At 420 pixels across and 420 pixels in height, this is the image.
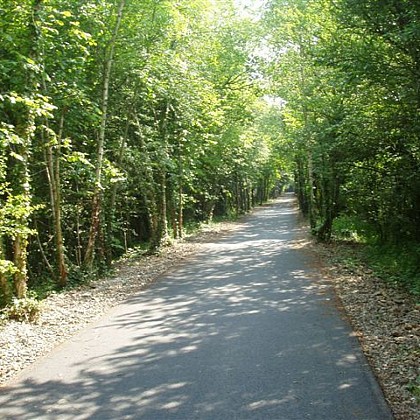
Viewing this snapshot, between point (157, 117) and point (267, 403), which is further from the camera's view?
point (157, 117)

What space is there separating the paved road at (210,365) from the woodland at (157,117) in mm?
2269

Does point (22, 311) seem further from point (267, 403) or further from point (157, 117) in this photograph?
point (157, 117)

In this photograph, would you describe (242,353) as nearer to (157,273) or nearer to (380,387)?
(380,387)

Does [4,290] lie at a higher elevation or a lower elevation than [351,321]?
higher

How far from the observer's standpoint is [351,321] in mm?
7227

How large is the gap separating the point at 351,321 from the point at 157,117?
12.8 meters

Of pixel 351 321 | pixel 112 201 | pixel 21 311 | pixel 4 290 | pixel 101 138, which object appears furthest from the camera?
pixel 112 201

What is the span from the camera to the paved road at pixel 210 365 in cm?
456

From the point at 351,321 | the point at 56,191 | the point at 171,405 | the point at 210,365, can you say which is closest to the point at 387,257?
the point at 351,321

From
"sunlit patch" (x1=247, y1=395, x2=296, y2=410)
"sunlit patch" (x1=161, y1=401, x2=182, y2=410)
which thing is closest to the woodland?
"sunlit patch" (x1=161, y1=401, x2=182, y2=410)

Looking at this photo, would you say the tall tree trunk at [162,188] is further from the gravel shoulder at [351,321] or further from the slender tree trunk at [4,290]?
the slender tree trunk at [4,290]

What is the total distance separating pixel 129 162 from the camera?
48.6ft

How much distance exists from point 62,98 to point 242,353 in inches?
273

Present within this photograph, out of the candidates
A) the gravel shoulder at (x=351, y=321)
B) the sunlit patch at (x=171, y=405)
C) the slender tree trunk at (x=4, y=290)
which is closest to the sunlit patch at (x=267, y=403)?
the sunlit patch at (x=171, y=405)
